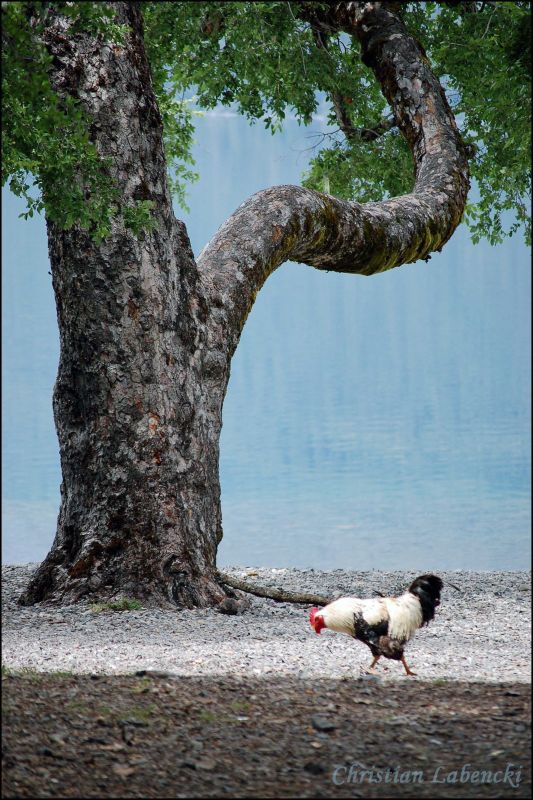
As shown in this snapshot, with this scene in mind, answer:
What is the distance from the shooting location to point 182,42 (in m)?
9.07

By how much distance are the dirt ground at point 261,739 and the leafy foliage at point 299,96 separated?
271 cm

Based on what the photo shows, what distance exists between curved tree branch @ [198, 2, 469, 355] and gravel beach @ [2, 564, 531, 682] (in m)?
2.22

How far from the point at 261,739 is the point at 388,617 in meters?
1.34

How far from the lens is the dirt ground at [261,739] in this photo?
2.87 metres

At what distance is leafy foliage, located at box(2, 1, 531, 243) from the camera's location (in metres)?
5.24

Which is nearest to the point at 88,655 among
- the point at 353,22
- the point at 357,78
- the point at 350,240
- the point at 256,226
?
the point at 256,226

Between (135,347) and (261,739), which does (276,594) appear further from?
(261,739)

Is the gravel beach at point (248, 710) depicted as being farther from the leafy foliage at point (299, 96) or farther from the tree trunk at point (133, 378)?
the leafy foliage at point (299, 96)

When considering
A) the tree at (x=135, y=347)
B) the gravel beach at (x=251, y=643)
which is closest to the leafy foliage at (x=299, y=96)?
the tree at (x=135, y=347)

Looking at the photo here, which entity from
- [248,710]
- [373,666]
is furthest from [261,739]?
[373,666]

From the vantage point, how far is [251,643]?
18.2 feet

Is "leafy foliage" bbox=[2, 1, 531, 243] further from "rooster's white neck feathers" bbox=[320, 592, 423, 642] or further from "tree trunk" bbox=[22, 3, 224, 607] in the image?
"rooster's white neck feathers" bbox=[320, 592, 423, 642]

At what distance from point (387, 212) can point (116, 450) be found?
3887 millimetres

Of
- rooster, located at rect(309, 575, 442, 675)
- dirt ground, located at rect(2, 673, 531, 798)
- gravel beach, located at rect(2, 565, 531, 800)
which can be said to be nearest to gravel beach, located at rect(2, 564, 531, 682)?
gravel beach, located at rect(2, 565, 531, 800)
